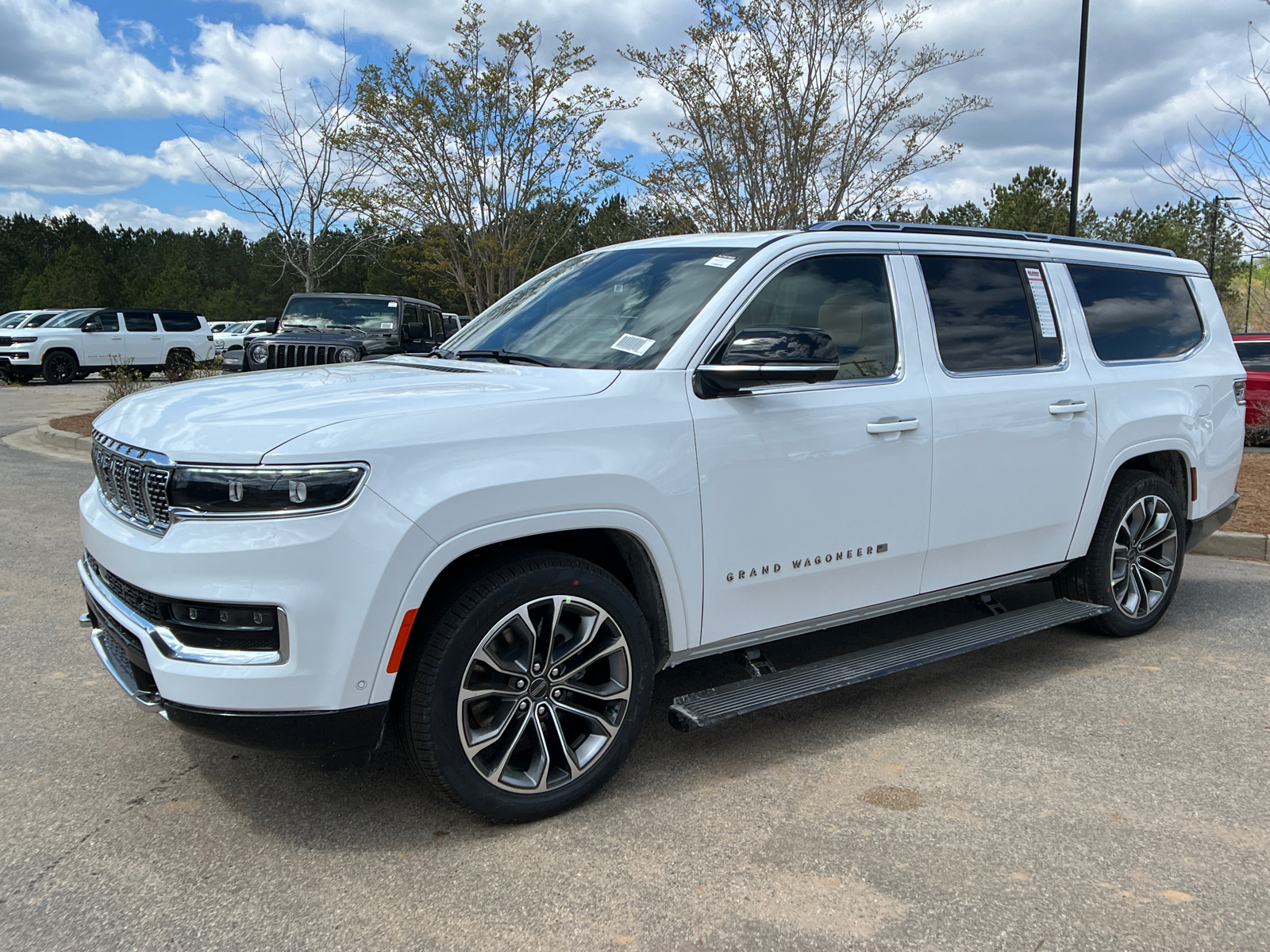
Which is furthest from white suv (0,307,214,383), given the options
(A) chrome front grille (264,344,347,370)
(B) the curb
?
(A) chrome front grille (264,344,347,370)

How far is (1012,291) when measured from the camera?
14.4ft

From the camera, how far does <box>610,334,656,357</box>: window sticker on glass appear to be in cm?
340

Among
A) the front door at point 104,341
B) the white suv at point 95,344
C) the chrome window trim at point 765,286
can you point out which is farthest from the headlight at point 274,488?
the front door at point 104,341

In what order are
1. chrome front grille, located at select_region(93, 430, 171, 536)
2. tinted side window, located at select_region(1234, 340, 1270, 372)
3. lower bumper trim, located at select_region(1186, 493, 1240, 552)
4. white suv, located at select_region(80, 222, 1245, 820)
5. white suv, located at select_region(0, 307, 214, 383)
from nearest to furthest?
white suv, located at select_region(80, 222, 1245, 820) → chrome front grille, located at select_region(93, 430, 171, 536) → lower bumper trim, located at select_region(1186, 493, 1240, 552) → tinted side window, located at select_region(1234, 340, 1270, 372) → white suv, located at select_region(0, 307, 214, 383)

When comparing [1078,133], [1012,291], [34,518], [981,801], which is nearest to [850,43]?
[1078,133]

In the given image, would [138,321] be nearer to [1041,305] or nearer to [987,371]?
[1041,305]

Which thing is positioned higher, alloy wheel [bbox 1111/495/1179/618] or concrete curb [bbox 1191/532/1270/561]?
alloy wheel [bbox 1111/495/1179/618]

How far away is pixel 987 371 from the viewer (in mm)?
4152

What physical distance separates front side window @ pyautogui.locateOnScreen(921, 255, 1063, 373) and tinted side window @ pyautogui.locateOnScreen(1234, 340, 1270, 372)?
11.7 meters

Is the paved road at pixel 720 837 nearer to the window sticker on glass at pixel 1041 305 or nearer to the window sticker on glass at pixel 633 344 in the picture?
the window sticker on glass at pixel 633 344

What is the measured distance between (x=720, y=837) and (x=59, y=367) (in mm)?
26946

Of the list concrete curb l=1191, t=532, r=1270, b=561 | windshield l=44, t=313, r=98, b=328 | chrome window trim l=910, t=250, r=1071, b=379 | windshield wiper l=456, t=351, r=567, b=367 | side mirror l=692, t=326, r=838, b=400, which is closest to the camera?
side mirror l=692, t=326, r=838, b=400

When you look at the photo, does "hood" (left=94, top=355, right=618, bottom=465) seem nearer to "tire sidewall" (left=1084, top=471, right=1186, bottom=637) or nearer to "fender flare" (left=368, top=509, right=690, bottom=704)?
"fender flare" (left=368, top=509, right=690, bottom=704)

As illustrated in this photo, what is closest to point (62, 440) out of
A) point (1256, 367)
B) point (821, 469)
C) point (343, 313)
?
point (343, 313)
